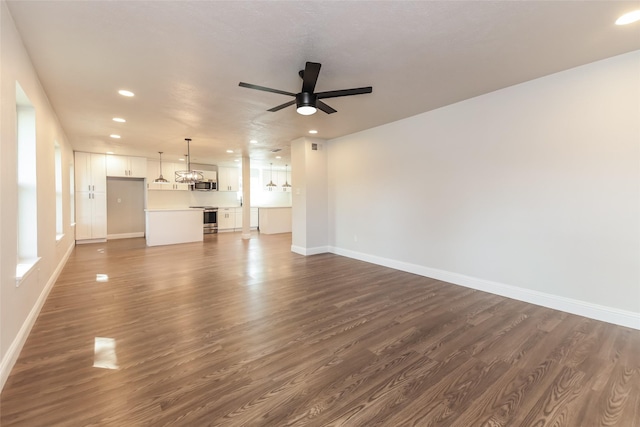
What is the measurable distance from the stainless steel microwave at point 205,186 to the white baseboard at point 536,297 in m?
7.54

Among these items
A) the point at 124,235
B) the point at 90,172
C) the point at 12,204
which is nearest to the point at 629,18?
the point at 12,204

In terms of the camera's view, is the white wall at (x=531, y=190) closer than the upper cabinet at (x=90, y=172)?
Yes

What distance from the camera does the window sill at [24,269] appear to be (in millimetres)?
2302

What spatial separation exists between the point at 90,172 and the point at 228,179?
4.12 m

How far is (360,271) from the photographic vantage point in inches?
187

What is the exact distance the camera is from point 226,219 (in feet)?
34.2

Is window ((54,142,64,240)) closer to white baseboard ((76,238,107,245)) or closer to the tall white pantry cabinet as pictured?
the tall white pantry cabinet

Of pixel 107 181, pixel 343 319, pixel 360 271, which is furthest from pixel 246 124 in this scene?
pixel 107 181

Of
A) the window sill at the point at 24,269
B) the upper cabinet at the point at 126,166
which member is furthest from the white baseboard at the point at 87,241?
the window sill at the point at 24,269

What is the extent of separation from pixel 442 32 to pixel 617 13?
1.27m

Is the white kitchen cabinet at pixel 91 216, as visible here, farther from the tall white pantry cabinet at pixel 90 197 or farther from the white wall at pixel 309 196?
the white wall at pixel 309 196

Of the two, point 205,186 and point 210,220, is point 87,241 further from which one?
point 205,186

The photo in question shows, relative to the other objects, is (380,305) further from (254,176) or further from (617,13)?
(254,176)

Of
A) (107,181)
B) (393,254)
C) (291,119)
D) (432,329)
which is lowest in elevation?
(432,329)
